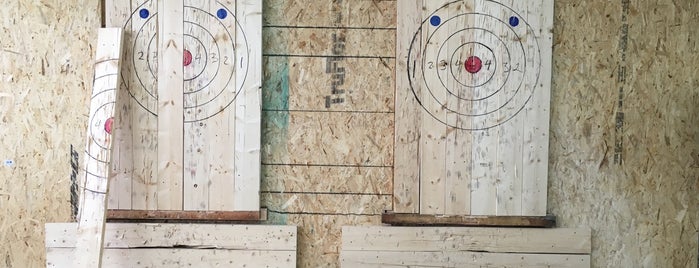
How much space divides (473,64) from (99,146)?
1.72m

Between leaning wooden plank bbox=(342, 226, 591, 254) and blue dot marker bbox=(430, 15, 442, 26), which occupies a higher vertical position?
blue dot marker bbox=(430, 15, 442, 26)

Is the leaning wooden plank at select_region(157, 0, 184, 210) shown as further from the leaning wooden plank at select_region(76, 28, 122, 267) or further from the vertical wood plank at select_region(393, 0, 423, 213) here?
the vertical wood plank at select_region(393, 0, 423, 213)

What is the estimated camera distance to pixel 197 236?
2725 millimetres

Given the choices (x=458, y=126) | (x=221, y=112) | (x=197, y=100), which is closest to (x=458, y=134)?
(x=458, y=126)

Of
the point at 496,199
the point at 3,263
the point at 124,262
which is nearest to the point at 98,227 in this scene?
the point at 124,262

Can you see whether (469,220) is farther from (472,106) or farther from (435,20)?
(435,20)

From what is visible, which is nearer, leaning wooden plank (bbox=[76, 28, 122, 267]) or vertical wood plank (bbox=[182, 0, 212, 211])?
leaning wooden plank (bbox=[76, 28, 122, 267])

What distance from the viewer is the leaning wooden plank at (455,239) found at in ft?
9.02

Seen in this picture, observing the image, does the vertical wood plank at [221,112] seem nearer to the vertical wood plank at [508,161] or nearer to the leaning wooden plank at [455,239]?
the leaning wooden plank at [455,239]

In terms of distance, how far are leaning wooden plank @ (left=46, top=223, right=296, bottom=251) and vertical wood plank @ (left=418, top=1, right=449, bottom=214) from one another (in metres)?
0.66

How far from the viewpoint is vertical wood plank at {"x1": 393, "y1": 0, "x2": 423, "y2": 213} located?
8.87 feet

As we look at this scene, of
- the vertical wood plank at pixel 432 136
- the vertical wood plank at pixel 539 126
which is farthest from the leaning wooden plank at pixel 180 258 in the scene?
the vertical wood plank at pixel 539 126

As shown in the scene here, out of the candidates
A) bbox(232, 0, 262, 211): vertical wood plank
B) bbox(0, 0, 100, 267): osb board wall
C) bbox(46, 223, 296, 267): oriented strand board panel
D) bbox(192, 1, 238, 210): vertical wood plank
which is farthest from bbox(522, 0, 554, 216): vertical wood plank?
bbox(0, 0, 100, 267): osb board wall

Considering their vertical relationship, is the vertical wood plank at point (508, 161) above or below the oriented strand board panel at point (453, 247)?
above
